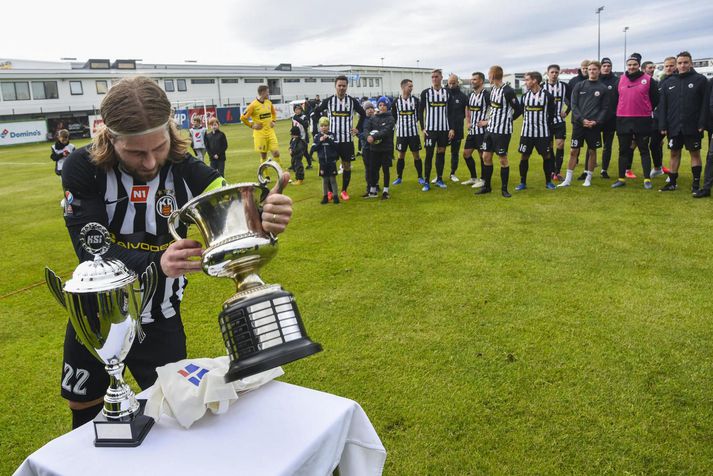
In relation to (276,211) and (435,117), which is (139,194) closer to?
(276,211)

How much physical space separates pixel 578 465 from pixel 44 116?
146ft

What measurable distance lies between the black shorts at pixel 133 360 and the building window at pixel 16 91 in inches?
1695

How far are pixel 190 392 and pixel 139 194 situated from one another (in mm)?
812

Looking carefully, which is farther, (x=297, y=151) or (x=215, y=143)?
(x=297, y=151)

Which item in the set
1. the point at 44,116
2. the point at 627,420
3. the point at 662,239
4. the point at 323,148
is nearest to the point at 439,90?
the point at 323,148

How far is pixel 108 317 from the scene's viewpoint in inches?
53.0

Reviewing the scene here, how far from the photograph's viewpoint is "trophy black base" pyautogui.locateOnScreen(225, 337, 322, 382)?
128 centimetres

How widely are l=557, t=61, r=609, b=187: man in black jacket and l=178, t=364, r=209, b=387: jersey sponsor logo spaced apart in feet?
29.6

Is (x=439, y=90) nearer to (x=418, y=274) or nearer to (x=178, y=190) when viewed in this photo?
(x=418, y=274)

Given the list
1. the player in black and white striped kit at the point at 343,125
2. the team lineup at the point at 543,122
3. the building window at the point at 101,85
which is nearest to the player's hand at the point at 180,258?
the team lineup at the point at 543,122

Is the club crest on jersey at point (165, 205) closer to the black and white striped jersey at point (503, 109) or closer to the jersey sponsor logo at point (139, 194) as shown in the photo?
the jersey sponsor logo at point (139, 194)

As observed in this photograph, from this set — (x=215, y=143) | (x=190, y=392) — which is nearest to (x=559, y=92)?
(x=215, y=143)

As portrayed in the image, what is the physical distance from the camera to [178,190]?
199cm

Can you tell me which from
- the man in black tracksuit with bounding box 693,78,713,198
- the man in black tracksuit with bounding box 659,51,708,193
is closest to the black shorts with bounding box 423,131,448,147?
the man in black tracksuit with bounding box 659,51,708,193
